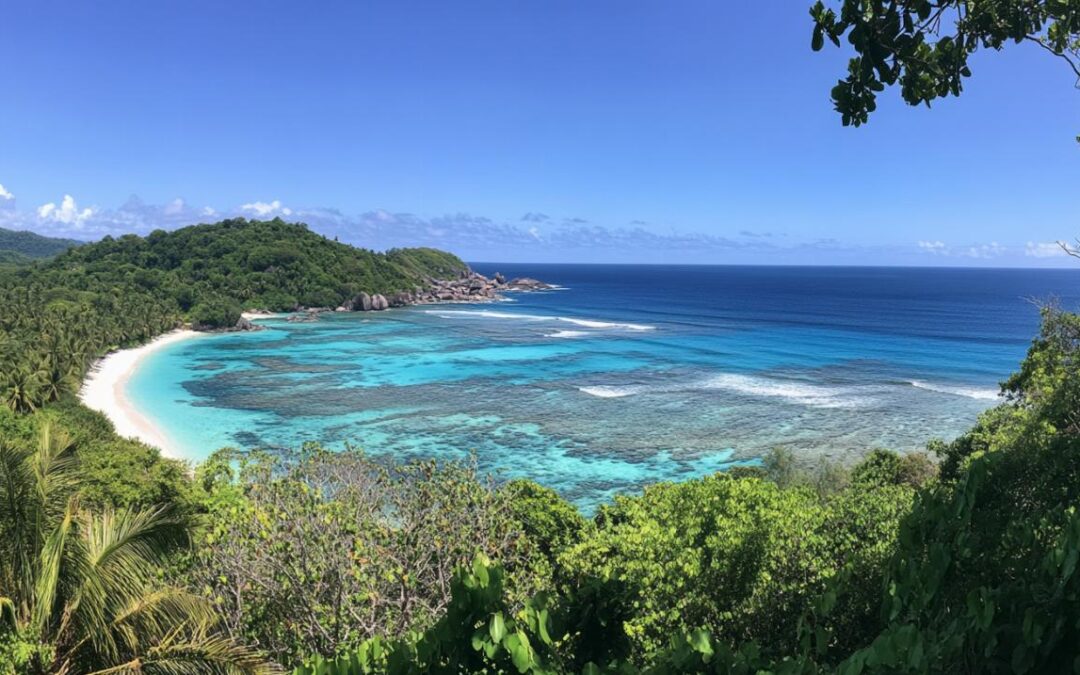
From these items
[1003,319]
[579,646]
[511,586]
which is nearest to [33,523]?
[511,586]

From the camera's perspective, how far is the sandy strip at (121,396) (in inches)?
1293

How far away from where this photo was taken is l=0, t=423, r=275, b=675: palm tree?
6328 mm

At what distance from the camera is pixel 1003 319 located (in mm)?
82625

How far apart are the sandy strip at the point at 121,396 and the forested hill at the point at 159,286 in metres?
1.50

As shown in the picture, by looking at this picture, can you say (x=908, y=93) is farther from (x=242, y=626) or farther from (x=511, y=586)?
(x=242, y=626)

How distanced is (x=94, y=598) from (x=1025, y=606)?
27.0ft

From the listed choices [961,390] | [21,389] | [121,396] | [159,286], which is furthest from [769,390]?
[159,286]

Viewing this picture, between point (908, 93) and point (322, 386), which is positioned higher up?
point (908, 93)

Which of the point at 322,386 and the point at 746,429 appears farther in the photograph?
the point at 322,386

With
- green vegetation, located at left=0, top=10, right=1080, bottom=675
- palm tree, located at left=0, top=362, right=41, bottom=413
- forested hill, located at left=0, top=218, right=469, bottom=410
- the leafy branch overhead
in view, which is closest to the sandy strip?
forested hill, located at left=0, top=218, right=469, bottom=410

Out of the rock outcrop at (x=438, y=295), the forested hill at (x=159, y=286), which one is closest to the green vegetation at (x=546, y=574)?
the forested hill at (x=159, y=286)

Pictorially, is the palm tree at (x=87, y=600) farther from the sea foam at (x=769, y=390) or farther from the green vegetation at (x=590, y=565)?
the sea foam at (x=769, y=390)

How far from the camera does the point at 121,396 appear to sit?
4175 centimetres

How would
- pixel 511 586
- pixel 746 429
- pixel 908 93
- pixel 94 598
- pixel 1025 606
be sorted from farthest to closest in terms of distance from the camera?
1. pixel 746 429
2. pixel 511 586
3. pixel 94 598
4. pixel 908 93
5. pixel 1025 606
